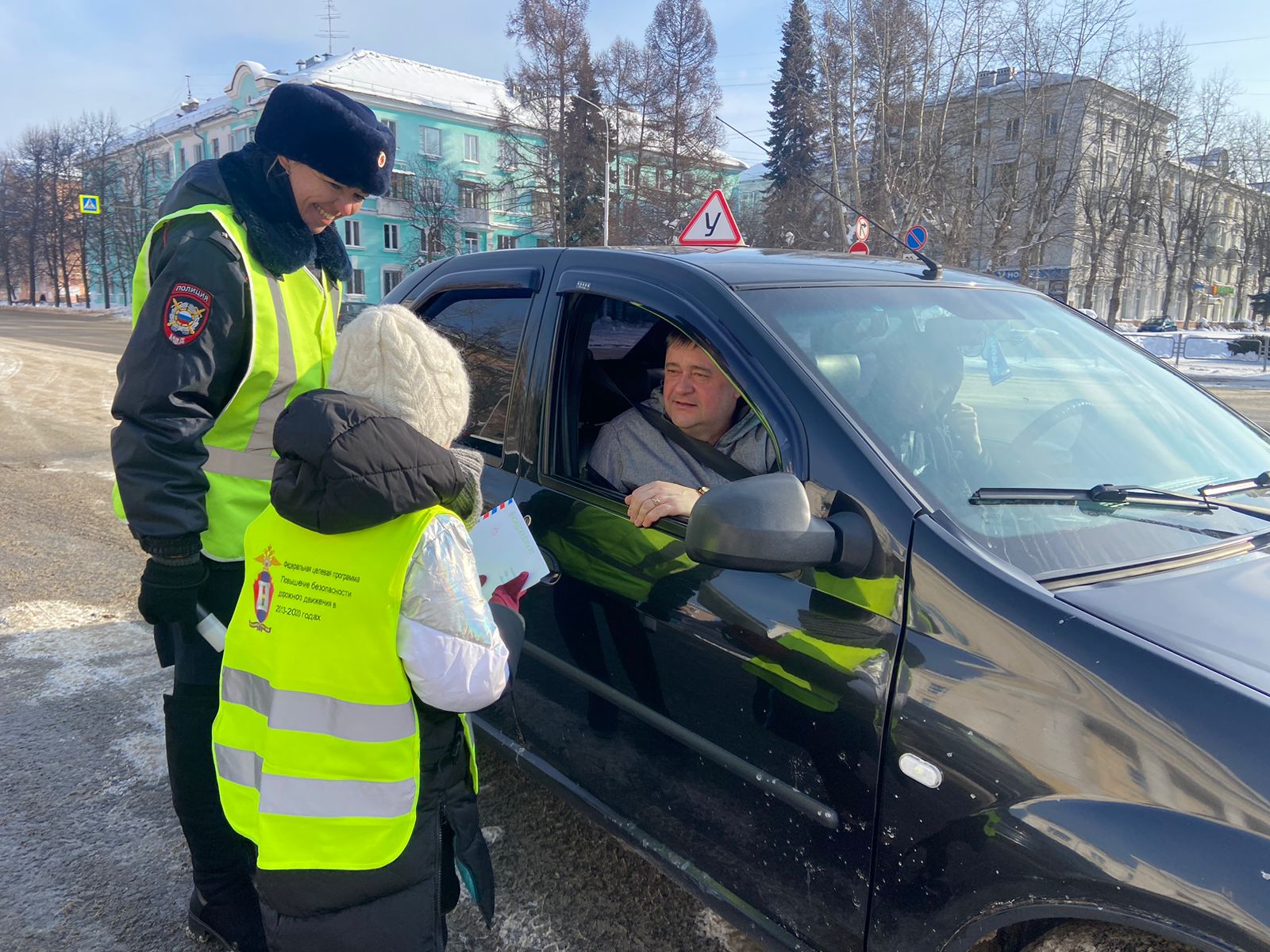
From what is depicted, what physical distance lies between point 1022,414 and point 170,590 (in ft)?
6.75

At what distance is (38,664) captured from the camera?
3965 mm

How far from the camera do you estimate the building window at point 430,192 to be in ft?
172

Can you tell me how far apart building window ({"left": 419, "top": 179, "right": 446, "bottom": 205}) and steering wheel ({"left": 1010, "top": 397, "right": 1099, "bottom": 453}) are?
54.1 m

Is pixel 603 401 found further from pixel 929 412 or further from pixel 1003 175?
pixel 1003 175

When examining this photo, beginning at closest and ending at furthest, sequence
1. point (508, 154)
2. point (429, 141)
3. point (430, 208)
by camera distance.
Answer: point (508, 154) < point (430, 208) < point (429, 141)

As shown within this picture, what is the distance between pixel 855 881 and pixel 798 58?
44938 millimetres

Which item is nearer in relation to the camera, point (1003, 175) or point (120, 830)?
point (120, 830)

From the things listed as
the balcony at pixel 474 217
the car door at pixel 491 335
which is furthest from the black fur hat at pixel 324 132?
the balcony at pixel 474 217

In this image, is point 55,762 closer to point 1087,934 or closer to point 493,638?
point 493,638

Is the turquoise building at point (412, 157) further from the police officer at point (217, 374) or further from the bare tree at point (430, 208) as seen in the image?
the police officer at point (217, 374)

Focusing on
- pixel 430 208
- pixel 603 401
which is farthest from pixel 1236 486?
pixel 430 208

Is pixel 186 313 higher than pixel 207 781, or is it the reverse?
pixel 186 313

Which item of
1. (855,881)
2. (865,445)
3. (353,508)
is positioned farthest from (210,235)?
(855,881)

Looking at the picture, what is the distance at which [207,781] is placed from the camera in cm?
228
